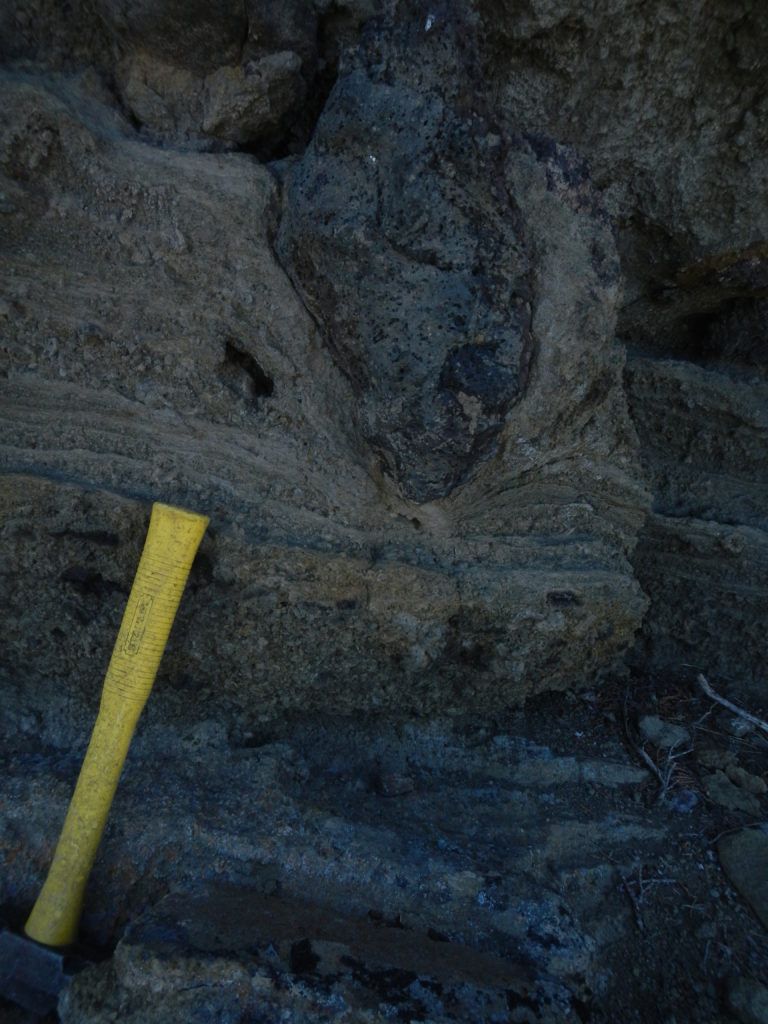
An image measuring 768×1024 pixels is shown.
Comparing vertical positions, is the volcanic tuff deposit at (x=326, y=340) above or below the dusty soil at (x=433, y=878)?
above

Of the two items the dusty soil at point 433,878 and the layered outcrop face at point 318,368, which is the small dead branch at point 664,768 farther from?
the layered outcrop face at point 318,368

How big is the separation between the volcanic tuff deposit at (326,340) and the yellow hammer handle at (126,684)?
0.13m

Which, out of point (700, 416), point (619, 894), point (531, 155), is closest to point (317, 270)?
point (531, 155)

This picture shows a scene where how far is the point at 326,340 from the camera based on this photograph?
2051 millimetres

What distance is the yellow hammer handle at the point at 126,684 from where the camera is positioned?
1739 mm

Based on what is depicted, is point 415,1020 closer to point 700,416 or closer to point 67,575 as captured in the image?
point 67,575

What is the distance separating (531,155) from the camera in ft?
6.45

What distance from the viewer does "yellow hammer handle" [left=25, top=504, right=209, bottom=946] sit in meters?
1.74

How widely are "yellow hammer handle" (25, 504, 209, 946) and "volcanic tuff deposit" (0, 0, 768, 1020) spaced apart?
133 millimetres

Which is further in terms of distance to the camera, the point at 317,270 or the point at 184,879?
the point at 317,270

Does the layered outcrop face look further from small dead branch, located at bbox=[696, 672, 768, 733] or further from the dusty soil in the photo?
small dead branch, located at bbox=[696, 672, 768, 733]

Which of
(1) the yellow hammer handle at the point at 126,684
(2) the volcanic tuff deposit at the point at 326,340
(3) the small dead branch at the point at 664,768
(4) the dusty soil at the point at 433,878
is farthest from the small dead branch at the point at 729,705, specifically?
(1) the yellow hammer handle at the point at 126,684

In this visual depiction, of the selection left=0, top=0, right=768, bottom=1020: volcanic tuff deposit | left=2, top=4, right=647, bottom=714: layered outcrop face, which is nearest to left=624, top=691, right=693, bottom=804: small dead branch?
left=0, top=0, right=768, bottom=1020: volcanic tuff deposit

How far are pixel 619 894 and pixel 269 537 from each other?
1.51 meters
